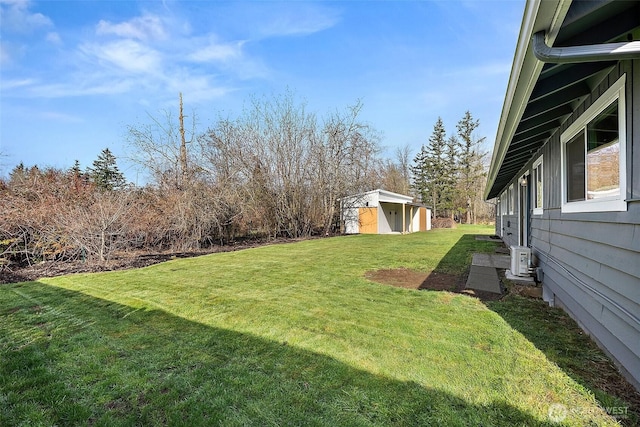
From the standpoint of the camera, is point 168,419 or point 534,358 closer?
point 168,419

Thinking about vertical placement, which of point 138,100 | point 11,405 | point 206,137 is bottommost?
point 11,405

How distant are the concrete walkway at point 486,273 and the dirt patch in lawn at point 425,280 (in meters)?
0.17

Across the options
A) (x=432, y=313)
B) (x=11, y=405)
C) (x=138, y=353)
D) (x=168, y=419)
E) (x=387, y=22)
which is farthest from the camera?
(x=387, y=22)

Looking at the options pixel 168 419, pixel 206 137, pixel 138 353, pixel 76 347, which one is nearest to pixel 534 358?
pixel 168 419

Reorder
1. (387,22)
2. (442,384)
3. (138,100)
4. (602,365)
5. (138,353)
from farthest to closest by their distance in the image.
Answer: (138,100), (387,22), (138,353), (602,365), (442,384)

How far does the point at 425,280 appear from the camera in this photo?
598 centimetres

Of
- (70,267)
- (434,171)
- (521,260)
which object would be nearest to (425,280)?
(521,260)

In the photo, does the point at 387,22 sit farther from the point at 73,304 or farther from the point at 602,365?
the point at 73,304

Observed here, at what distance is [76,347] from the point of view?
3.11 m

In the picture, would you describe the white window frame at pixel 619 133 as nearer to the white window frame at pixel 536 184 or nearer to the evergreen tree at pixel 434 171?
the white window frame at pixel 536 184

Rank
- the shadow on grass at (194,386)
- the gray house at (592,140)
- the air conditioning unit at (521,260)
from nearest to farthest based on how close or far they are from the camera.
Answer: the gray house at (592,140), the shadow on grass at (194,386), the air conditioning unit at (521,260)

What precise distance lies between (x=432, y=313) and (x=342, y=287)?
6.03ft

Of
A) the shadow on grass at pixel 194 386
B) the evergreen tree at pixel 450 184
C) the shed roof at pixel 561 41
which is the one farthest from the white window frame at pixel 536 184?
the evergreen tree at pixel 450 184

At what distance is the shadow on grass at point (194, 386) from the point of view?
2010mm
